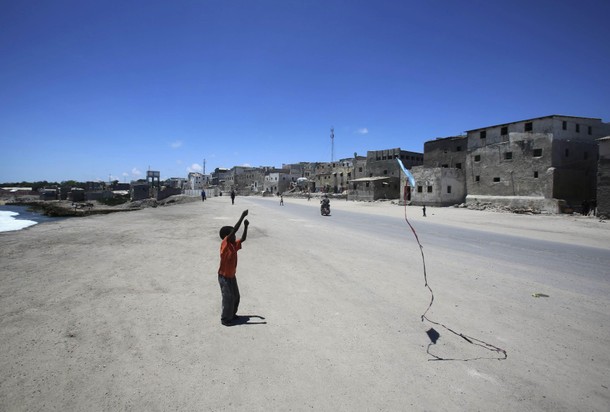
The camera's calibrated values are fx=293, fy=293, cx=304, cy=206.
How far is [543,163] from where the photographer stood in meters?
27.6

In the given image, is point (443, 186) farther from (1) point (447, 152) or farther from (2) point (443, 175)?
(1) point (447, 152)

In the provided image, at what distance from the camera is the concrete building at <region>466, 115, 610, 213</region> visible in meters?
26.5

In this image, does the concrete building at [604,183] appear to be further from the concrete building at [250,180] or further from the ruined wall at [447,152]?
the concrete building at [250,180]

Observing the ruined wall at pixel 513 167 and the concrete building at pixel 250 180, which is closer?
the ruined wall at pixel 513 167

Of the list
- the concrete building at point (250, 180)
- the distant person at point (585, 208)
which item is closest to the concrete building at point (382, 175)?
the distant person at point (585, 208)

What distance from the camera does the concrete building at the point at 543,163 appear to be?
26.5 meters

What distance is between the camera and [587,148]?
94.8ft

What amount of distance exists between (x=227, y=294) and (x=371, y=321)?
2357mm

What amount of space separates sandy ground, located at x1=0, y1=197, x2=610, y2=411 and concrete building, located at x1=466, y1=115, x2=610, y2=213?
Result: 2501cm

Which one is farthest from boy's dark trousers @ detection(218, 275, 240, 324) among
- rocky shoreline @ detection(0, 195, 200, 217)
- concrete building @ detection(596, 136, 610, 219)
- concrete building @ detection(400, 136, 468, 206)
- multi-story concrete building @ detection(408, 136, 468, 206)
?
multi-story concrete building @ detection(408, 136, 468, 206)

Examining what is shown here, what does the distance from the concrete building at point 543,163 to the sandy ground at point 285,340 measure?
985 inches

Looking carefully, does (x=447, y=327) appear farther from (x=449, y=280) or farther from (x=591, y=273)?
(x=591, y=273)

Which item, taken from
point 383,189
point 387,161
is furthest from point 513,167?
point 387,161

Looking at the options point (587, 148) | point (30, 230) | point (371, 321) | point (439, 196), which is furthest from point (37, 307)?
point (587, 148)
